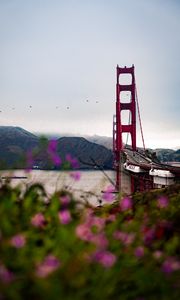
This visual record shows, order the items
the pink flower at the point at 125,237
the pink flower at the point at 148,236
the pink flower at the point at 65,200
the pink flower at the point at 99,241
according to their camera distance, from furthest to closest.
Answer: the pink flower at the point at 65,200 → the pink flower at the point at 148,236 → the pink flower at the point at 125,237 → the pink flower at the point at 99,241

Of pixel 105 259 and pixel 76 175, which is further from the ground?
pixel 76 175

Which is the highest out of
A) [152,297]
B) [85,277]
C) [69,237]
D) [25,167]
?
[25,167]

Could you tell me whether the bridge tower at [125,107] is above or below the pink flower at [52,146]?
above

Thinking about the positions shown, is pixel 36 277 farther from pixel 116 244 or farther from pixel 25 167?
pixel 25 167

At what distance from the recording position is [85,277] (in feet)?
6.22

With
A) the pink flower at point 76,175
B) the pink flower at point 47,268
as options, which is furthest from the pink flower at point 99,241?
the pink flower at point 76,175

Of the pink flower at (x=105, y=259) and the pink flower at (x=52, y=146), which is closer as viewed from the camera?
the pink flower at (x=105, y=259)

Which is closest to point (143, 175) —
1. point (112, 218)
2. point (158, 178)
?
point (158, 178)

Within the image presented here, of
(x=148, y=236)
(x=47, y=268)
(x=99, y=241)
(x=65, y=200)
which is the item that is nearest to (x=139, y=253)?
(x=99, y=241)

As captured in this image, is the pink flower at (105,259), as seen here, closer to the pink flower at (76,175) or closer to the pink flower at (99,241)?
the pink flower at (99,241)

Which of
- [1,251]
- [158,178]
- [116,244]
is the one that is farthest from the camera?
[158,178]

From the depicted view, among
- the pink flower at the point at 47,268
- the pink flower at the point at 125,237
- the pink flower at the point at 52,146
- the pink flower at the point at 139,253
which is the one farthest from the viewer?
the pink flower at the point at 52,146

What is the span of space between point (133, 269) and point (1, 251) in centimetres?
70

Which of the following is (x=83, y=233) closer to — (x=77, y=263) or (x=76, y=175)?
(x=77, y=263)
